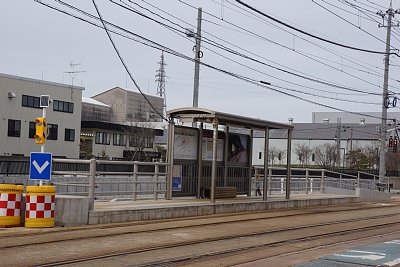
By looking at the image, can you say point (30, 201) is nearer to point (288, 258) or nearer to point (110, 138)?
point (288, 258)

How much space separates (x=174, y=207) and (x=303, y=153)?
294 feet

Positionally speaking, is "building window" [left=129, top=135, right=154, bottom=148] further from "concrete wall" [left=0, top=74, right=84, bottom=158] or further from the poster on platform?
the poster on platform

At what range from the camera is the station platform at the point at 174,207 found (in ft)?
54.0

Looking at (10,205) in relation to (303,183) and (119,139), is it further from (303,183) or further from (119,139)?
(119,139)

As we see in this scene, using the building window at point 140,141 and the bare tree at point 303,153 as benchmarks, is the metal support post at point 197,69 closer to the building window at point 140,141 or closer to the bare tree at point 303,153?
the building window at point 140,141

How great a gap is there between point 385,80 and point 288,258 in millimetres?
34230

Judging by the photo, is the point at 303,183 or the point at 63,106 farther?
the point at 63,106

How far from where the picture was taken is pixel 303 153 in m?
106

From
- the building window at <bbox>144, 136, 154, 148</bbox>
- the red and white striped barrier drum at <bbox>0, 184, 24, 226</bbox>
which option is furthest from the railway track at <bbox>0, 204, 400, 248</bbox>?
the building window at <bbox>144, 136, 154, 148</bbox>

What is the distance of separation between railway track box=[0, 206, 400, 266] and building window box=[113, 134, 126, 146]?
66.9 metres

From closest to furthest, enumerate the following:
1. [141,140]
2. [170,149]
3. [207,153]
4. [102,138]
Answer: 1. [170,149]
2. [207,153]
3. [141,140]
4. [102,138]

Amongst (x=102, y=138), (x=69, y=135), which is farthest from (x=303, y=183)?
(x=102, y=138)

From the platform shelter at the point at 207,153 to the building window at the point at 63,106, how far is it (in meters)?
48.1

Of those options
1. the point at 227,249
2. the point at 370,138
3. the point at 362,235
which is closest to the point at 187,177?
the point at 362,235
